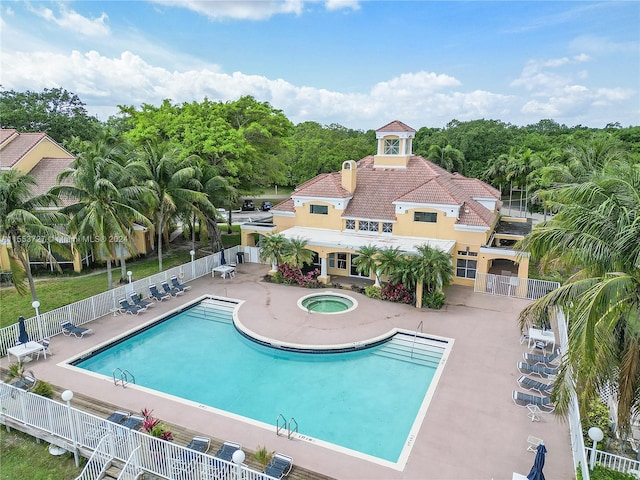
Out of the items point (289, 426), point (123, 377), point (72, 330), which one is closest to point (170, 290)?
point (72, 330)

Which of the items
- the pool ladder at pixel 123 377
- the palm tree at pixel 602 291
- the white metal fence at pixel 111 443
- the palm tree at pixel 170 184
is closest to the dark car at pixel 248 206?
the palm tree at pixel 170 184

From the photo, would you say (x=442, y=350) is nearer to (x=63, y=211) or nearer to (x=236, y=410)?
(x=236, y=410)

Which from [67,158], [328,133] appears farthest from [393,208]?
[328,133]

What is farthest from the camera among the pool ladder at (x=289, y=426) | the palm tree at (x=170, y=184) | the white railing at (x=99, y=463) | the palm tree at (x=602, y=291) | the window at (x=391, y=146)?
the window at (x=391, y=146)

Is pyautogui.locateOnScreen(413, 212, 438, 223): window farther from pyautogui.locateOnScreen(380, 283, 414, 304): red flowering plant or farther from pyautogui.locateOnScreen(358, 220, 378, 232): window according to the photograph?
pyautogui.locateOnScreen(380, 283, 414, 304): red flowering plant

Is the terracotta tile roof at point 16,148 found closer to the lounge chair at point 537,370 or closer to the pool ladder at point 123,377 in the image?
the pool ladder at point 123,377

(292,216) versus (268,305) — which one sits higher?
(292,216)
